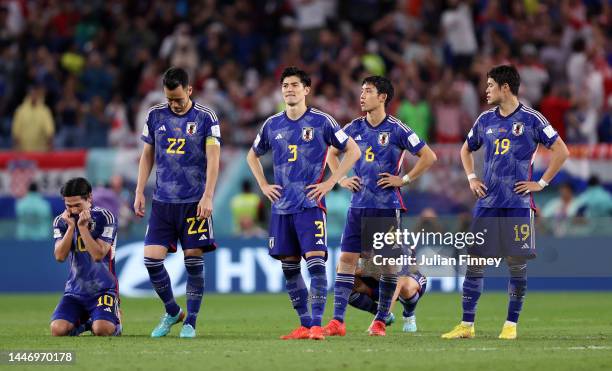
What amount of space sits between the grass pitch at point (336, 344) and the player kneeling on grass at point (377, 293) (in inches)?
9.6

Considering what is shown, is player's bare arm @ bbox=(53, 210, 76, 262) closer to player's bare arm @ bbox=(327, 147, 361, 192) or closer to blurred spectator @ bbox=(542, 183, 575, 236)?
player's bare arm @ bbox=(327, 147, 361, 192)

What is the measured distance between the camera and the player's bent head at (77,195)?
12977mm

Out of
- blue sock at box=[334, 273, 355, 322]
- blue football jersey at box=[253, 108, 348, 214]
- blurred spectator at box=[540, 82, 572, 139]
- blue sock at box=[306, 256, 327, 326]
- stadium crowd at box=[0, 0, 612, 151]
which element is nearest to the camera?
blue sock at box=[306, 256, 327, 326]

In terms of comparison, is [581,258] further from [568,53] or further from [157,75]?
[157,75]

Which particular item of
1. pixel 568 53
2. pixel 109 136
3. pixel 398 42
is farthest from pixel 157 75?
pixel 568 53

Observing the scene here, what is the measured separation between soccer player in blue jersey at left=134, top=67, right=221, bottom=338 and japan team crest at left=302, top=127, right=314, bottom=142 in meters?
0.91

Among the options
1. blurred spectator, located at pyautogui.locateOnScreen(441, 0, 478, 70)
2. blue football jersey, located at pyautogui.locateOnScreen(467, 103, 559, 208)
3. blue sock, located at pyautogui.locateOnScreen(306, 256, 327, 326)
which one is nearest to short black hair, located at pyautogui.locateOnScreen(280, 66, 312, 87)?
blue sock, located at pyautogui.locateOnScreen(306, 256, 327, 326)

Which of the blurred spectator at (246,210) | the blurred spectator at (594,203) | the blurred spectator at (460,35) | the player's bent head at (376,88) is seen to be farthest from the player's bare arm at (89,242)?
the blurred spectator at (460,35)

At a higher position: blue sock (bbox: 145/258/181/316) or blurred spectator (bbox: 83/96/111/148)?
blurred spectator (bbox: 83/96/111/148)

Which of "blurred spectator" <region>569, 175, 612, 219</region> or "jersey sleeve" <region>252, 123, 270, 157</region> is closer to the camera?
"jersey sleeve" <region>252, 123, 270, 157</region>

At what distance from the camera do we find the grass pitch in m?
10.3

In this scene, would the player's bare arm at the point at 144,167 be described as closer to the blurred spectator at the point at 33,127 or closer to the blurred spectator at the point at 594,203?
the blurred spectator at the point at 594,203

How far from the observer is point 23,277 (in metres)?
22.2

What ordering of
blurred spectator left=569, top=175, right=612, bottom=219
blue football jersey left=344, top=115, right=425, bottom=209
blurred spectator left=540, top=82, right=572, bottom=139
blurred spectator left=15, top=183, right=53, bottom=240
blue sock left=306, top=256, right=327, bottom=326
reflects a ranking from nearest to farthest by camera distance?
blue sock left=306, top=256, right=327, bottom=326 → blue football jersey left=344, top=115, right=425, bottom=209 → blurred spectator left=569, top=175, right=612, bottom=219 → blurred spectator left=15, top=183, right=53, bottom=240 → blurred spectator left=540, top=82, right=572, bottom=139
